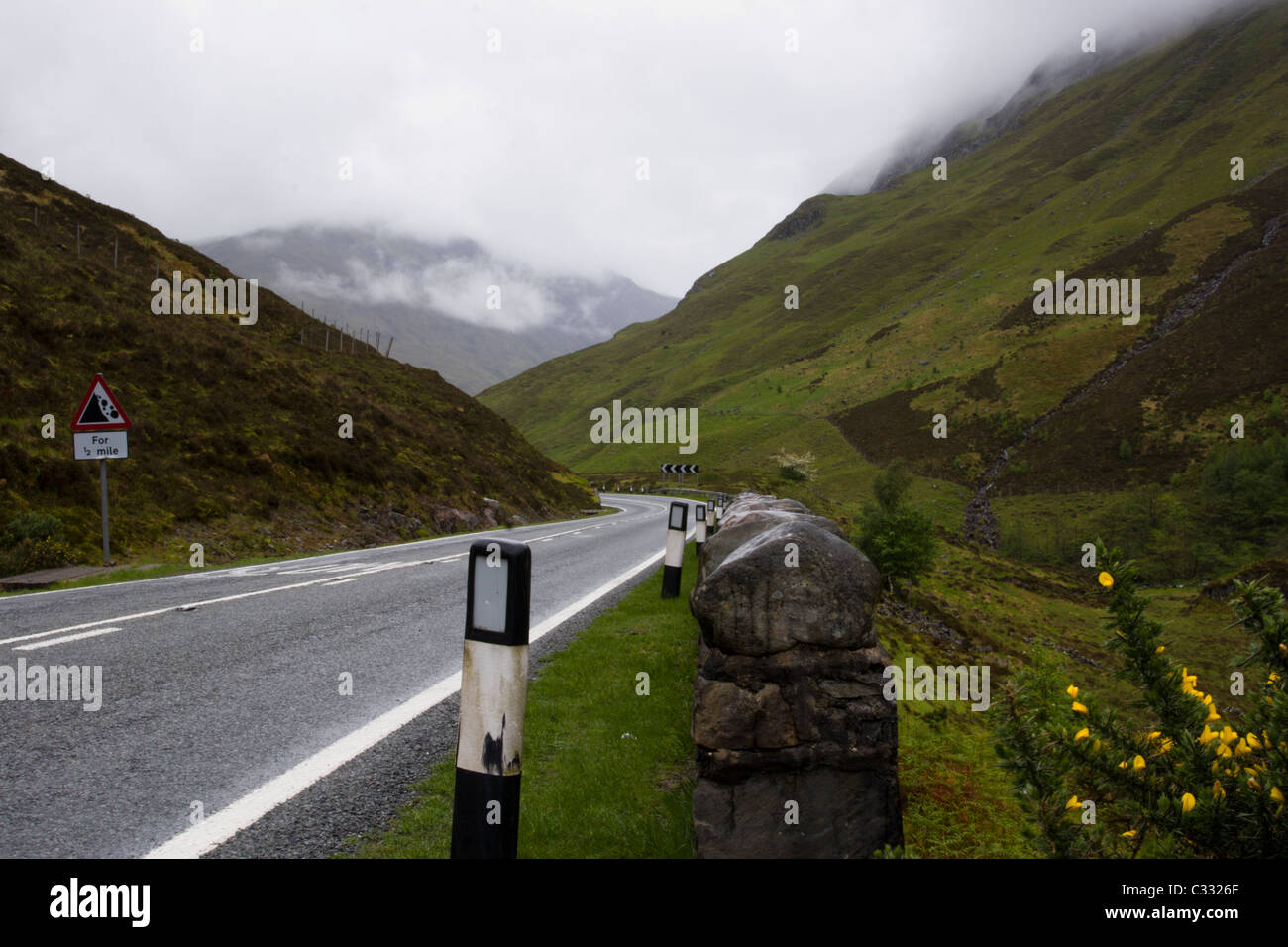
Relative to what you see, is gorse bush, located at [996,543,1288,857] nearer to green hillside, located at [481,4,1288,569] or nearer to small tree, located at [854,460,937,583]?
small tree, located at [854,460,937,583]

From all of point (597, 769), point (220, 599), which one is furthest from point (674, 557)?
point (220, 599)

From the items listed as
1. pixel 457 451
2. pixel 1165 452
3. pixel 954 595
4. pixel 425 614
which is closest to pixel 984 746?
pixel 425 614

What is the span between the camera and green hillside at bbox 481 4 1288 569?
6400cm

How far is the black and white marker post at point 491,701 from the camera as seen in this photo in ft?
6.98

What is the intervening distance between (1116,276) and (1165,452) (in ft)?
133

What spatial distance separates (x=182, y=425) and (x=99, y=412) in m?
9.27

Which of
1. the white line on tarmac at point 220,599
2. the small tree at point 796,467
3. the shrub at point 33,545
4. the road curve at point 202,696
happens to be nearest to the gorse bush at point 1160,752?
the road curve at point 202,696

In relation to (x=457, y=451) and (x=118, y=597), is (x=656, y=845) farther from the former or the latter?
(x=457, y=451)

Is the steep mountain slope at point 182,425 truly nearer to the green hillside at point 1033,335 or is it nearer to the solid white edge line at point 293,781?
the solid white edge line at point 293,781

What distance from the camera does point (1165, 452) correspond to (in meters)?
59.8

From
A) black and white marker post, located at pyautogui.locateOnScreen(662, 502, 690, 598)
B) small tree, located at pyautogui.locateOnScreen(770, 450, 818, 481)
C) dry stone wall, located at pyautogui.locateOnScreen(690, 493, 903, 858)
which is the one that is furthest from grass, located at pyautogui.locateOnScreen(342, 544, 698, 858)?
small tree, located at pyautogui.locateOnScreen(770, 450, 818, 481)

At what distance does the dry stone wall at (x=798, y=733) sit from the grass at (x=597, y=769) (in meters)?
0.40

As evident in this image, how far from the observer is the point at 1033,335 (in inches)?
3440

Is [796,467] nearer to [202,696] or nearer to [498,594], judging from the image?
[202,696]
